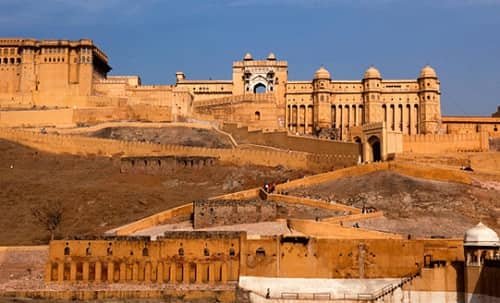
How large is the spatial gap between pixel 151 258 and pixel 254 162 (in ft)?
82.0

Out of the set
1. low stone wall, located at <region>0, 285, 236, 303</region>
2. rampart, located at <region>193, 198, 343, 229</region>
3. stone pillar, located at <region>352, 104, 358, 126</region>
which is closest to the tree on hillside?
rampart, located at <region>193, 198, 343, 229</region>

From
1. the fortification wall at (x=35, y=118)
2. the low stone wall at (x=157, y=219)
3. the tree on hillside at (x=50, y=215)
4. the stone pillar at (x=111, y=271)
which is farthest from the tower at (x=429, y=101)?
the stone pillar at (x=111, y=271)

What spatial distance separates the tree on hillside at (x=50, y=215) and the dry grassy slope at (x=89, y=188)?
0.37 m

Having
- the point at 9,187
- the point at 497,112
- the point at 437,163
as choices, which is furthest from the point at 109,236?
the point at 497,112

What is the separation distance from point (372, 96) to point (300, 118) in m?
7.15

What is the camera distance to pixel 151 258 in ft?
125

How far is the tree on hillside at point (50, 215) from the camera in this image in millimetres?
45906

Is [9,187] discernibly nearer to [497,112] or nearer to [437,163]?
[437,163]

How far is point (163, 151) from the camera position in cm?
6525

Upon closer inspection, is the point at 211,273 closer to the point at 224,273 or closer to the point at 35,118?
the point at 224,273

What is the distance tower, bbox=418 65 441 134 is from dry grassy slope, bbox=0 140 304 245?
73.1 feet

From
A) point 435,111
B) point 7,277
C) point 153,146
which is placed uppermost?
point 435,111

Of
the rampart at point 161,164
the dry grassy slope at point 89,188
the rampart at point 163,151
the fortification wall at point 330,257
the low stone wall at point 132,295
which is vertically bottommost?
the low stone wall at point 132,295

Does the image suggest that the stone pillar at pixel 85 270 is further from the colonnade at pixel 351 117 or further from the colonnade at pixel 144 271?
the colonnade at pixel 351 117
